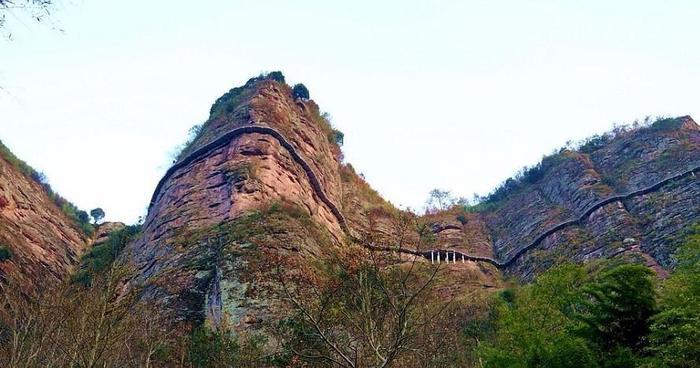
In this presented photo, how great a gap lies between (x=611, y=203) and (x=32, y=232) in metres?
40.1

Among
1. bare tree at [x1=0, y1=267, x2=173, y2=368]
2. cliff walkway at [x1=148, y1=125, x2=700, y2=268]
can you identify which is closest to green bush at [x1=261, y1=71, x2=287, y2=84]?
cliff walkway at [x1=148, y1=125, x2=700, y2=268]

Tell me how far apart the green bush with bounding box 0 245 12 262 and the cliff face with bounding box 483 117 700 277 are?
34068 millimetres

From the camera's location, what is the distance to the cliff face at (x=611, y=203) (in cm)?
4209

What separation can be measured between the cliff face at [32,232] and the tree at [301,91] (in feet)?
67.4

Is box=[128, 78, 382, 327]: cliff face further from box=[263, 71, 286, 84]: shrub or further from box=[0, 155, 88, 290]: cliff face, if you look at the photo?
box=[0, 155, 88, 290]: cliff face

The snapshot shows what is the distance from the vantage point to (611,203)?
47719 mm

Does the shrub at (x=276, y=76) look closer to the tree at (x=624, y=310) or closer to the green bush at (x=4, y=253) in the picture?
the green bush at (x=4, y=253)

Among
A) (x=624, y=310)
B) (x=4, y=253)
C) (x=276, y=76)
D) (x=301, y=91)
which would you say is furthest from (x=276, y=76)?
(x=624, y=310)

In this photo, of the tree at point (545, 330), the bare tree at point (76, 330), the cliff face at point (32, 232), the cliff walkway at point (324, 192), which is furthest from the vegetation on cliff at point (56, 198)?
the tree at point (545, 330)

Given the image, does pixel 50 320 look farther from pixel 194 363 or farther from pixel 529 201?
pixel 529 201

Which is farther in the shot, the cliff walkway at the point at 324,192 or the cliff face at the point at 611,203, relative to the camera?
the cliff walkway at the point at 324,192

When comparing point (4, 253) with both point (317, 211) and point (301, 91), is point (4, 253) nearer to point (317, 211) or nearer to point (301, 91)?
point (317, 211)

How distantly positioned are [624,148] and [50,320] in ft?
165

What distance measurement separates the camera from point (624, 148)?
55094mm
